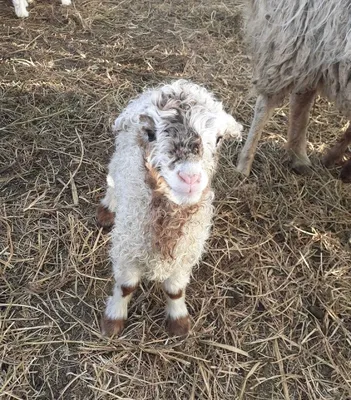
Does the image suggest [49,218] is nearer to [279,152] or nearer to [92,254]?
[92,254]

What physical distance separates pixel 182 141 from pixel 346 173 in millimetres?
2256

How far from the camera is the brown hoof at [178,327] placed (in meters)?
2.82

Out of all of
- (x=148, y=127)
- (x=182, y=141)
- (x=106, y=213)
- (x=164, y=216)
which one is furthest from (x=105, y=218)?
(x=182, y=141)

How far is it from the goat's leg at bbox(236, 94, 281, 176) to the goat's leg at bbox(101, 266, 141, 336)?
1510 millimetres

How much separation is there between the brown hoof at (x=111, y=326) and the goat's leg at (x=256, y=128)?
1.61 meters

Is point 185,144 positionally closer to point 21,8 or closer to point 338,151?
point 338,151

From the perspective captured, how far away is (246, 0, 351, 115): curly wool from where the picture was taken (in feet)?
9.29

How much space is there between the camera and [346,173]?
3908 millimetres

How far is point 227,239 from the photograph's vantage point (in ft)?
11.0

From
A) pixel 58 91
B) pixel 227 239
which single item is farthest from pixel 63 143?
pixel 227 239

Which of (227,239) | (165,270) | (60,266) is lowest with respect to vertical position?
(60,266)

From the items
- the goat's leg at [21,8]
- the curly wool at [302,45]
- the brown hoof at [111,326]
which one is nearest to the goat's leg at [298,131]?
the curly wool at [302,45]

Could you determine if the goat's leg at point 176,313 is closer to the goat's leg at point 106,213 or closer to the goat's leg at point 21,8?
the goat's leg at point 106,213

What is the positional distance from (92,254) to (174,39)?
9.13 ft
